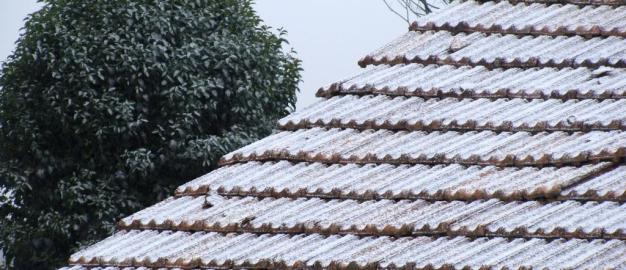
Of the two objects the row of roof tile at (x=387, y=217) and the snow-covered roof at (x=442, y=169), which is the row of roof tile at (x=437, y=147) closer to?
the snow-covered roof at (x=442, y=169)

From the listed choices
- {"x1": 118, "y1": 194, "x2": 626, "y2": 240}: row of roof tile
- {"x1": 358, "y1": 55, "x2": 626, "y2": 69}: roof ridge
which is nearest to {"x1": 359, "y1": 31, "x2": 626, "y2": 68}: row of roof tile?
{"x1": 358, "y1": 55, "x2": 626, "y2": 69}: roof ridge

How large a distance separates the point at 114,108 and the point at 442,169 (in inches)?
284

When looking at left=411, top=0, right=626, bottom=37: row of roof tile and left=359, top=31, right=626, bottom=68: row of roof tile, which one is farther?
left=411, top=0, right=626, bottom=37: row of roof tile

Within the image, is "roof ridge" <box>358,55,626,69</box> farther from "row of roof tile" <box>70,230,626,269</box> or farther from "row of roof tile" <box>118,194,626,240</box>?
"row of roof tile" <box>70,230,626,269</box>

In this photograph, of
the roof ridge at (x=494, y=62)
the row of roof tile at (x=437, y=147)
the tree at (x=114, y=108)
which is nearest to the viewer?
the row of roof tile at (x=437, y=147)

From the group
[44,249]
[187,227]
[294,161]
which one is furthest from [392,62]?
[44,249]

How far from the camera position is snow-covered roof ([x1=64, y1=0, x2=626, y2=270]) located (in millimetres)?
3945

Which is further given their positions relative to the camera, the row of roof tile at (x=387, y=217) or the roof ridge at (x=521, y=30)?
the roof ridge at (x=521, y=30)

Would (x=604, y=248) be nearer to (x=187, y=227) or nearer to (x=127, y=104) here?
(x=187, y=227)

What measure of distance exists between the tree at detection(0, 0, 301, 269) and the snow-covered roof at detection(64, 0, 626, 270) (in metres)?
6.12

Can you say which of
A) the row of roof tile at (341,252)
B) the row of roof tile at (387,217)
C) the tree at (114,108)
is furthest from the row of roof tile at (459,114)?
the tree at (114,108)

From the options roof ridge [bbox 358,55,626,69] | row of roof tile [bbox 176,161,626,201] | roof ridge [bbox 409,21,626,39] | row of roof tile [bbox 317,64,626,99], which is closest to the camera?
row of roof tile [bbox 176,161,626,201]

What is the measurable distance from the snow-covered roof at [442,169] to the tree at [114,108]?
6.12 meters

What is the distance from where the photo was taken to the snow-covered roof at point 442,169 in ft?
12.9
